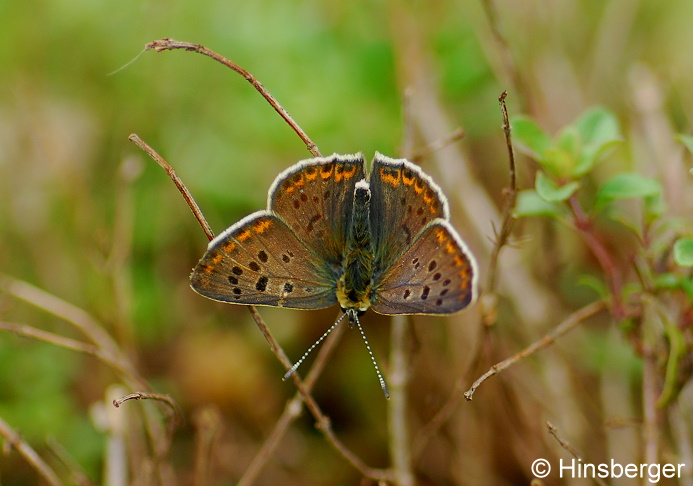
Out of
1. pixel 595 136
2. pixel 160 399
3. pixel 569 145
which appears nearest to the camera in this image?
pixel 160 399

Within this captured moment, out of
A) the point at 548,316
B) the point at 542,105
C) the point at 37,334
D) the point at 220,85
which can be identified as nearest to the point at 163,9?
the point at 220,85

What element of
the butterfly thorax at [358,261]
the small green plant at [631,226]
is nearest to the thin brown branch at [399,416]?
the butterfly thorax at [358,261]

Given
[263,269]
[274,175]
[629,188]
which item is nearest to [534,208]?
[629,188]

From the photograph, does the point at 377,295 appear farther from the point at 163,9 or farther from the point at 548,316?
the point at 163,9

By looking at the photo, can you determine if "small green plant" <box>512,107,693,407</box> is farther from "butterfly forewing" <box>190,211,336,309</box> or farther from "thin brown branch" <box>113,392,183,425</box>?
"thin brown branch" <box>113,392,183,425</box>

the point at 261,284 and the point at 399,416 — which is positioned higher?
the point at 261,284

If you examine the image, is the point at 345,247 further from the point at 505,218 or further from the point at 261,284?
the point at 505,218

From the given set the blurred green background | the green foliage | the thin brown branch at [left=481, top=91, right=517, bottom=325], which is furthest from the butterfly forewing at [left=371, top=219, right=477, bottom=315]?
the blurred green background
